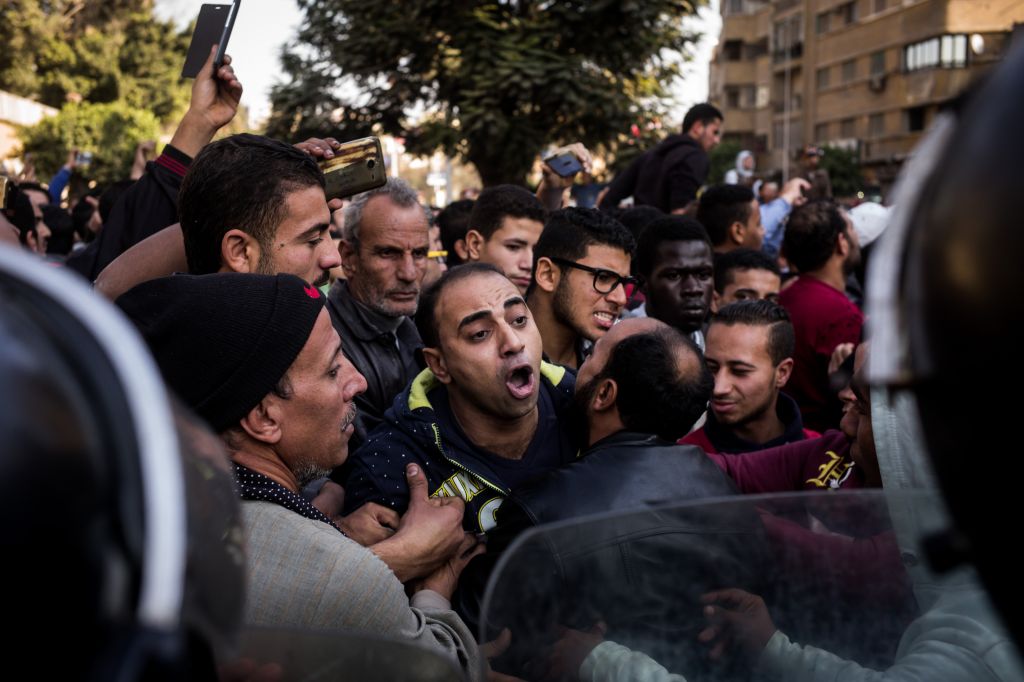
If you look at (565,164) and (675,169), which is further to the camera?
(675,169)

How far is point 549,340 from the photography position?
4.32 m

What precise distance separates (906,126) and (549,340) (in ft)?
146

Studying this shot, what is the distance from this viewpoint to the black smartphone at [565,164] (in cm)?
687

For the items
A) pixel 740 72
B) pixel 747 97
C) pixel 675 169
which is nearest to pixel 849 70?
pixel 740 72

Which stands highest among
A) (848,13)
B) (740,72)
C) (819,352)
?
(848,13)

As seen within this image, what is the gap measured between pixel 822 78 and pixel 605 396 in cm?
5397

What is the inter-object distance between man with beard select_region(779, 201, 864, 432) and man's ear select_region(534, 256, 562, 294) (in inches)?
53.9

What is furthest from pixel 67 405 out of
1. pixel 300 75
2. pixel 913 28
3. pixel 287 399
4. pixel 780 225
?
pixel 913 28

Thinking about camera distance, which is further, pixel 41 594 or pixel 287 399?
pixel 287 399

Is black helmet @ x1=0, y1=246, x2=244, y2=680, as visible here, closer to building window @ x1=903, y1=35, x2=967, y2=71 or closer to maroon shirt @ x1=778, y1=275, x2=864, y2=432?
maroon shirt @ x1=778, y1=275, x2=864, y2=432

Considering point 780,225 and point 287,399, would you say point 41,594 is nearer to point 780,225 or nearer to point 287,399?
point 287,399

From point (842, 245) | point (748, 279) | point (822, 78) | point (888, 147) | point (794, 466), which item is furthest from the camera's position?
point (822, 78)

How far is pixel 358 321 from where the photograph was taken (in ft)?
13.2

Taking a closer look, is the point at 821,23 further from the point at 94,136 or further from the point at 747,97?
the point at 94,136
